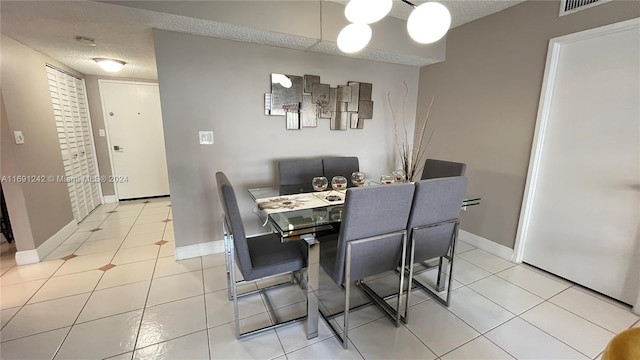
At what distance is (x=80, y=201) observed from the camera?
3.48m

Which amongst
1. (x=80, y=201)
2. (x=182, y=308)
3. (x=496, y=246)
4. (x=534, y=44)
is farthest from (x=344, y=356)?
(x=80, y=201)

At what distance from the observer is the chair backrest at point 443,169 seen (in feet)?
7.31

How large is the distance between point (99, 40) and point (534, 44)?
12.6 feet

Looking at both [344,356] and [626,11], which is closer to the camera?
[344,356]

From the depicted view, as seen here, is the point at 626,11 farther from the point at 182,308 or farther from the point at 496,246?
the point at 182,308

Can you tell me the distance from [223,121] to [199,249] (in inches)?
51.0

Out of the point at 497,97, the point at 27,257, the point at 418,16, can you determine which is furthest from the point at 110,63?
the point at 497,97

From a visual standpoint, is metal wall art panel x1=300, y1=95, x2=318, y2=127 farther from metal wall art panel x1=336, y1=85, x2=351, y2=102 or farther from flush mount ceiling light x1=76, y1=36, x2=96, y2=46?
flush mount ceiling light x1=76, y1=36, x2=96, y2=46

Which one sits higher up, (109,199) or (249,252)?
(249,252)

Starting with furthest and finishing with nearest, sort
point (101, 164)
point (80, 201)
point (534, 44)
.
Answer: point (101, 164)
point (80, 201)
point (534, 44)

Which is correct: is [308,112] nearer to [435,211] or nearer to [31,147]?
[435,211]

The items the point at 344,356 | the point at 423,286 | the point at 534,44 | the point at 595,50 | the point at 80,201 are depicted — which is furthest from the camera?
the point at 80,201

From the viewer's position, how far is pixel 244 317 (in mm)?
1787

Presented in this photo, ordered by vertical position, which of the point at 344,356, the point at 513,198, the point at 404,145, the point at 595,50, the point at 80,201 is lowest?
the point at 344,356
